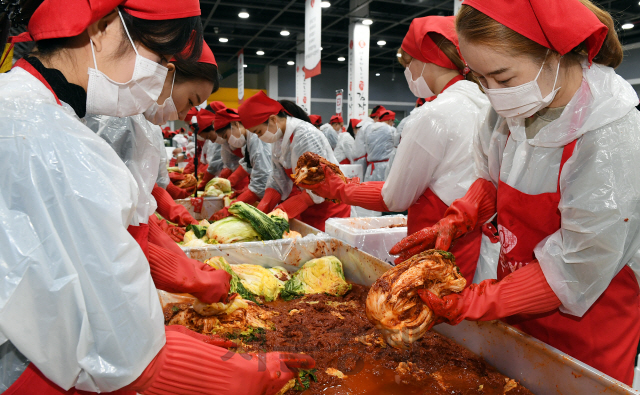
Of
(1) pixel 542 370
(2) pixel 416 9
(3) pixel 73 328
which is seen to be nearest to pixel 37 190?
A: (3) pixel 73 328

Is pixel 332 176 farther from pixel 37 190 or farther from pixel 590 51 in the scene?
pixel 37 190

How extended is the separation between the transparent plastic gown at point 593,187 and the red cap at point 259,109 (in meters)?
2.85

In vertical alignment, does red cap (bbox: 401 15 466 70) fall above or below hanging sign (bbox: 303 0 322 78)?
below

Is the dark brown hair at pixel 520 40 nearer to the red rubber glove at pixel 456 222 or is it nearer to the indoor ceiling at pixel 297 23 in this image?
the red rubber glove at pixel 456 222

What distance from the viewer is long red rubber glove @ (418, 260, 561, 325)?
1.36m

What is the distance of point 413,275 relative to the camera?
1.37 meters

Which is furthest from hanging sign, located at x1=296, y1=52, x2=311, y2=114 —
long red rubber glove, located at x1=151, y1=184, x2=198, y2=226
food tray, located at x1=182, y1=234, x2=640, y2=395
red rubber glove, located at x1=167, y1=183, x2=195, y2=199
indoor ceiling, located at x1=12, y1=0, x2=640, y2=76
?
food tray, located at x1=182, y1=234, x2=640, y2=395

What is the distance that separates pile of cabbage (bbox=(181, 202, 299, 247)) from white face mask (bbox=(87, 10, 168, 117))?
1979 millimetres

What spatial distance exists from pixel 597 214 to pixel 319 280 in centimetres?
156

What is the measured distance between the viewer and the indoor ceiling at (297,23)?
479 inches

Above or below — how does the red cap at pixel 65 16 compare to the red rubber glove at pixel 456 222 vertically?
above

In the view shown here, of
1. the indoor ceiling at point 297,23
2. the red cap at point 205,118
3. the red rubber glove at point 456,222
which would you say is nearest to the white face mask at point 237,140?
the red cap at point 205,118

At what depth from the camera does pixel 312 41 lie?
8.62 metres

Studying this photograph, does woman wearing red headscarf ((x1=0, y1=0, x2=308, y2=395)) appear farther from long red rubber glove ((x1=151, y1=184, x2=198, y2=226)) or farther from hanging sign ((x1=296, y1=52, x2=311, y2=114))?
hanging sign ((x1=296, y1=52, x2=311, y2=114))
